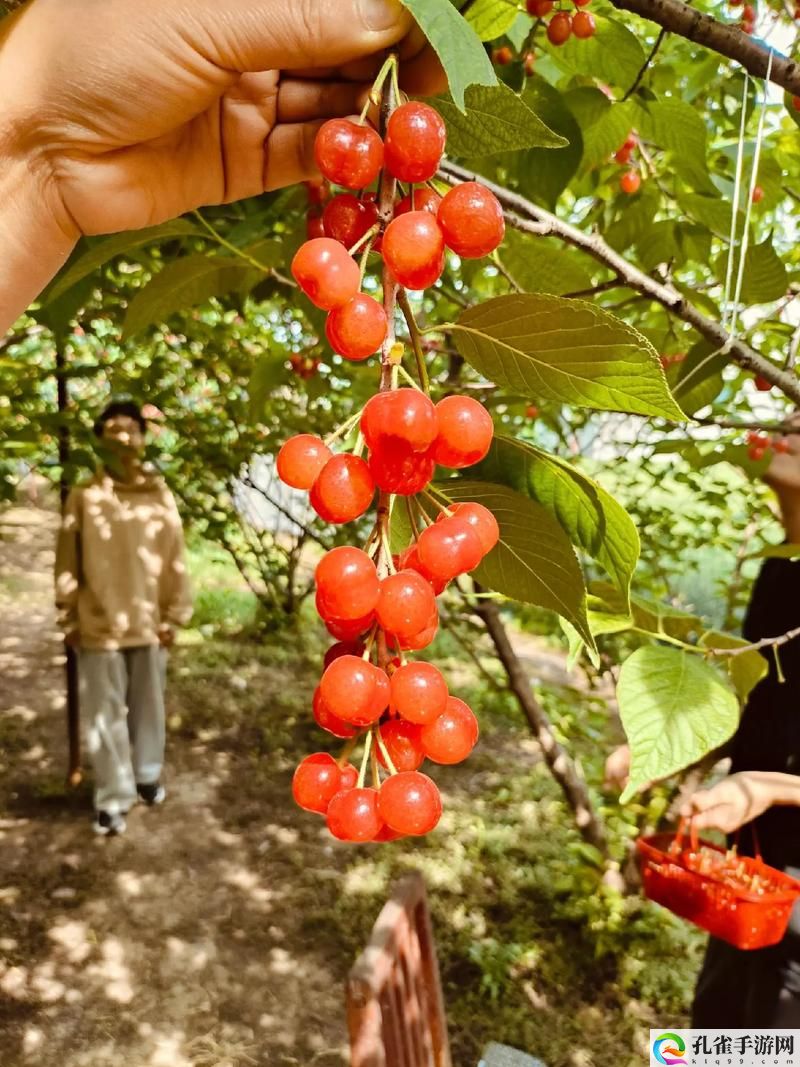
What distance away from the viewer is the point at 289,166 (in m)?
1.15

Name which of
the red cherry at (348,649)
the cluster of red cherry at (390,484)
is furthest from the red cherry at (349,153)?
the red cherry at (348,649)

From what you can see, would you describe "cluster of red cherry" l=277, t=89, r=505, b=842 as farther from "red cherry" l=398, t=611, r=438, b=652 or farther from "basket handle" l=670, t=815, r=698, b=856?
"basket handle" l=670, t=815, r=698, b=856

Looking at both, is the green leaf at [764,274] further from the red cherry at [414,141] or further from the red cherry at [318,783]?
the red cherry at [318,783]

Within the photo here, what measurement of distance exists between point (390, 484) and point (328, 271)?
16cm

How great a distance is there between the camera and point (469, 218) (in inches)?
23.7

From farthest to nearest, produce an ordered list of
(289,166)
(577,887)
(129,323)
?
A: (577,887) → (129,323) → (289,166)

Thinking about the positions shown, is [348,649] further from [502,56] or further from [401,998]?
[401,998]

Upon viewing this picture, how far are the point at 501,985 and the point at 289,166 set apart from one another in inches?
132

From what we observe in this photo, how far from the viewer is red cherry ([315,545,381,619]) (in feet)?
1.90

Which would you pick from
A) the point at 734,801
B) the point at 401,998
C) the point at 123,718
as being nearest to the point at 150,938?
the point at 123,718

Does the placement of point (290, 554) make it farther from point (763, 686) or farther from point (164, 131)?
point (164, 131)

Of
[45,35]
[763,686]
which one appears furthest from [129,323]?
[763,686]
